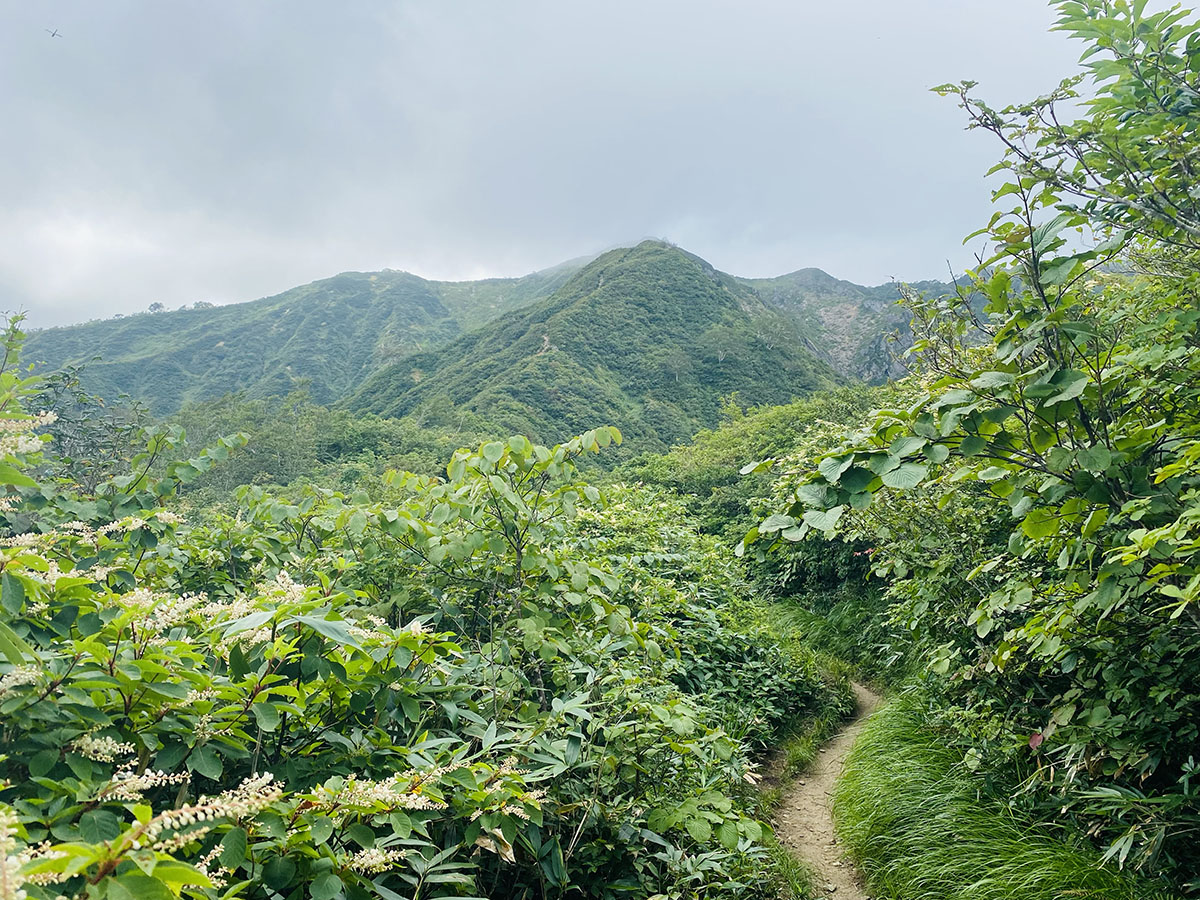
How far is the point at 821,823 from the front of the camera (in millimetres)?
5016

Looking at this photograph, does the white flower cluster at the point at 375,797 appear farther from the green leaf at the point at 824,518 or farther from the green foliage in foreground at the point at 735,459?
the green foliage in foreground at the point at 735,459

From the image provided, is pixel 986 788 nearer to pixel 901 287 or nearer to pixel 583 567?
pixel 583 567

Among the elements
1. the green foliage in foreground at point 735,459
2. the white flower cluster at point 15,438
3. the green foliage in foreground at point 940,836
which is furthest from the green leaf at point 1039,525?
the green foliage in foreground at point 735,459

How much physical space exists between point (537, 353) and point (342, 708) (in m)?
51.8

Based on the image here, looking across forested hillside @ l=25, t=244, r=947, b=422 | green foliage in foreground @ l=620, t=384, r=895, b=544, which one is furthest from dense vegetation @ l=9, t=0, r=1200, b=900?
forested hillside @ l=25, t=244, r=947, b=422

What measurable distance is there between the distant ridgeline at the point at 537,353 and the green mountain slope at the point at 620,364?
7.1 inches

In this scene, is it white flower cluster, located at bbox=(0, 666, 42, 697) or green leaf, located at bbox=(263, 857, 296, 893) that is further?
green leaf, located at bbox=(263, 857, 296, 893)

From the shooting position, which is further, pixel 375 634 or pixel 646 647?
pixel 646 647

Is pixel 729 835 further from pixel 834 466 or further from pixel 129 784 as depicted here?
pixel 129 784

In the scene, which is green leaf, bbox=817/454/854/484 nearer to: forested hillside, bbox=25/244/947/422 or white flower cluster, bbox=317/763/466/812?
white flower cluster, bbox=317/763/466/812

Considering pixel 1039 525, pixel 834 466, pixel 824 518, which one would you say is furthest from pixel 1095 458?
pixel 824 518

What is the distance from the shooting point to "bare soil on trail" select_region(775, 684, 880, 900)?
166 inches

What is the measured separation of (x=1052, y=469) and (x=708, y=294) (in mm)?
70825

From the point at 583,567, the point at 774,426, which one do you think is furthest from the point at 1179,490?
the point at 774,426
